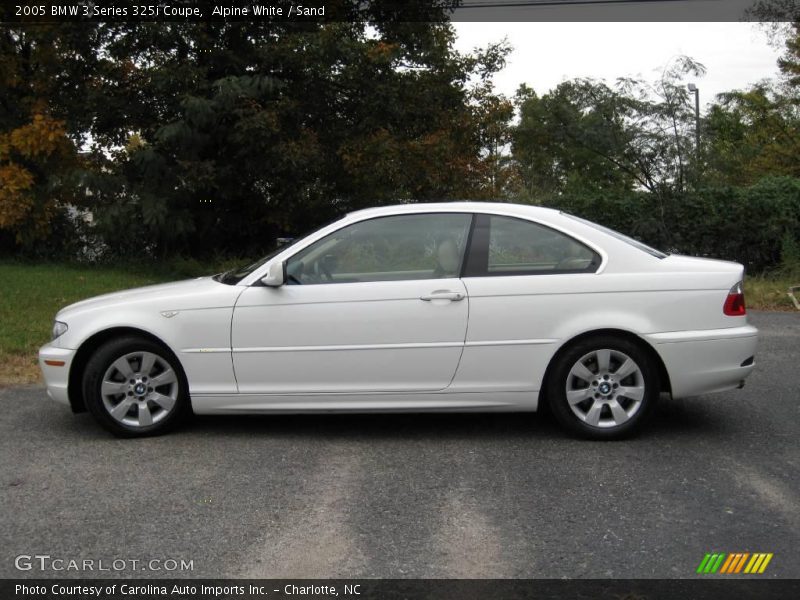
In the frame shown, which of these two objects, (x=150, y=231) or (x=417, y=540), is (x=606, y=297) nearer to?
(x=417, y=540)

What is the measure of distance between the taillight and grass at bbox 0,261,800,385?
19.2 ft

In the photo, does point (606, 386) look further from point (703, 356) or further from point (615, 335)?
point (703, 356)

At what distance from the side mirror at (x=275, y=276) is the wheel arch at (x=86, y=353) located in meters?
0.78

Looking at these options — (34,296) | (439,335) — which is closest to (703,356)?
(439,335)

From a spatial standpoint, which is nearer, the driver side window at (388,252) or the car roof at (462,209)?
the driver side window at (388,252)

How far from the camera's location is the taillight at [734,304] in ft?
18.3

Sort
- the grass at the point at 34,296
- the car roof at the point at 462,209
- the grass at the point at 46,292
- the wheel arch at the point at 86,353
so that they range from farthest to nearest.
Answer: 1. the grass at the point at 46,292
2. the grass at the point at 34,296
3. the car roof at the point at 462,209
4. the wheel arch at the point at 86,353

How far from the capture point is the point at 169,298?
5750 mm

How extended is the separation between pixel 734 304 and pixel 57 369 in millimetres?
4513

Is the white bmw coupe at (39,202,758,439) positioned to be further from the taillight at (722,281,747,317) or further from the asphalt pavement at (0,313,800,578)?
the asphalt pavement at (0,313,800,578)

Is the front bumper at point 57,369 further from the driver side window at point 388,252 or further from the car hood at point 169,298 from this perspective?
the driver side window at point 388,252

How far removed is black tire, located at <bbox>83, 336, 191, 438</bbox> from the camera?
570 centimetres

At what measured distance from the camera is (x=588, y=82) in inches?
610

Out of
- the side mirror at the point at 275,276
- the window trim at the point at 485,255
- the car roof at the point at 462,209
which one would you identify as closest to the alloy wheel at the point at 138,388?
the side mirror at the point at 275,276
